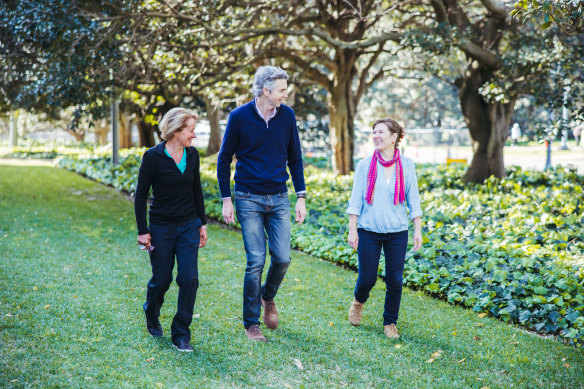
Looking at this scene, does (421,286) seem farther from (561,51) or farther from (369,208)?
(561,51)

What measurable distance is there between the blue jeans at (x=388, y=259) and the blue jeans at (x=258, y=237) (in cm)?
69

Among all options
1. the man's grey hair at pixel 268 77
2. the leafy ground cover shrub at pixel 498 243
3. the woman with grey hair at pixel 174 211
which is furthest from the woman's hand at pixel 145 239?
the leafy ground cover shrub at pixel 498 243

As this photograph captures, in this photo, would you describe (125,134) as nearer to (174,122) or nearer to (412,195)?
(174,122)

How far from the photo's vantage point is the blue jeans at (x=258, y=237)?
4.56 meters

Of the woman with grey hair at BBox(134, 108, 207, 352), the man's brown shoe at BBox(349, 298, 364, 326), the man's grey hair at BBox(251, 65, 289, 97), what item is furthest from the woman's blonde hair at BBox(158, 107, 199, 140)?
the man's brown shoe at BBox(349, 298, 364, 326)

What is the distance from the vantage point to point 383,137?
4711 millimetres

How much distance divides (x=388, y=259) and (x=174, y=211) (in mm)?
1862

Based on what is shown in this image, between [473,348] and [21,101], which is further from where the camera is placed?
[21,101]

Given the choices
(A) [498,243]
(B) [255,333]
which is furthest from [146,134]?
(B) [255,333]

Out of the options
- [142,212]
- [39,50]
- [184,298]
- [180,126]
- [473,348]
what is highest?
[39,50]

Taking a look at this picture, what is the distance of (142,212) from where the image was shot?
431cm

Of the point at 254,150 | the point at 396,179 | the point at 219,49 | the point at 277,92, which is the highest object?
the point at 219,49

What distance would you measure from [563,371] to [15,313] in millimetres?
4678

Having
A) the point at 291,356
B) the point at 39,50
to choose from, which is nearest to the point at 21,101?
the point at 39,50
